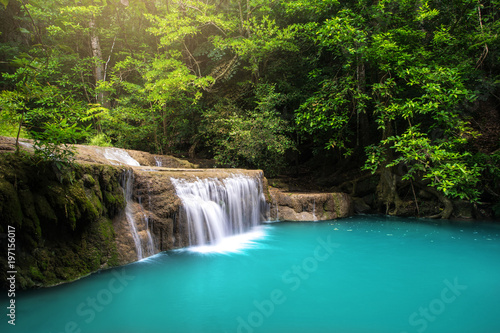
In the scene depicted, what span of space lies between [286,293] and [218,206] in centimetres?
334

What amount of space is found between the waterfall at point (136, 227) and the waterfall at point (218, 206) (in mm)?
916

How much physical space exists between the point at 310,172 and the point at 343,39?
722cm

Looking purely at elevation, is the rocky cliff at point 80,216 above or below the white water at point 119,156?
below

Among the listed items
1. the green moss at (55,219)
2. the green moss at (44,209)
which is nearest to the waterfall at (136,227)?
the green moss at (55,219)

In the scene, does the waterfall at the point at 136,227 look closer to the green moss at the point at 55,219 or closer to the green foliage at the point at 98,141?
the green moss at the point at 55,219

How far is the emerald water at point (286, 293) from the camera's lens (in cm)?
325

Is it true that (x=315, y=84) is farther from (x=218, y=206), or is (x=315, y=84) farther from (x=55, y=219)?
(x=55, y=219)

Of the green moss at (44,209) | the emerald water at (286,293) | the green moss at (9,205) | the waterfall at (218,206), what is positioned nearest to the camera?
the emerald water at (286,293)

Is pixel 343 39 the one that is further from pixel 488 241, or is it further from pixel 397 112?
pixel 488 241

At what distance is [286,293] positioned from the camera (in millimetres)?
4031

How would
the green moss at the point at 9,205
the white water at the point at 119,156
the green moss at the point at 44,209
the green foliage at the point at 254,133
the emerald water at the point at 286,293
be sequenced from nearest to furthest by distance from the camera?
the emerald water at the point at 286,293 → the green moss at the point at 9,205 → the green moss at the point at 44,209 → the white water at the point at 119,156 → the green foliage at the point at 254,133

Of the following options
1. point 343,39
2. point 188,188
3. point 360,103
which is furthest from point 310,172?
point 188,188

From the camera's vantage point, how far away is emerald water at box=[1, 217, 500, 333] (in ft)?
10.7

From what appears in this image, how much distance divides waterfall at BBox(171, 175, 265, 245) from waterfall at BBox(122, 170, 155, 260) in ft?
3.00
